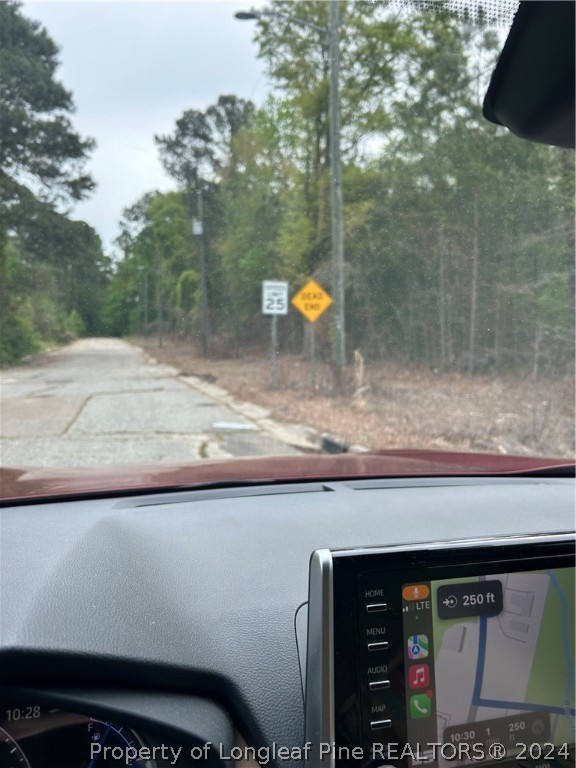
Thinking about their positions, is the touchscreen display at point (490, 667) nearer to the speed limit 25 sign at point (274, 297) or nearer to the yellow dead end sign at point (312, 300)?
the speed limit 25 sign at point (274, 297)

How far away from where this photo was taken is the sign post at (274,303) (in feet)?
21.1

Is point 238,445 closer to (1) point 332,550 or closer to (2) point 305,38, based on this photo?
(2) point 305,38

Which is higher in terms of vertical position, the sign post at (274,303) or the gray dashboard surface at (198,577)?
the sign post at (274,303)

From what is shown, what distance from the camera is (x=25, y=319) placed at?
15.5 ft

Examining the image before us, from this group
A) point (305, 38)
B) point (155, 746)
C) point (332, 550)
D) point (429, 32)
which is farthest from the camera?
point (305, 38)

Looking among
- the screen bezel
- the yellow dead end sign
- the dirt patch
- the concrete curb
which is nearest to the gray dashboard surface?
the screen bezel

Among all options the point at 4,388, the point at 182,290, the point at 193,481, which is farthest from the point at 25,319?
the point at 193,481

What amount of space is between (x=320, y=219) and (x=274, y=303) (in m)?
1.61

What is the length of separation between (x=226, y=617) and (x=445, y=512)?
115 centimetres

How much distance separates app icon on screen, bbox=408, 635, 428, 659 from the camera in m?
1.62

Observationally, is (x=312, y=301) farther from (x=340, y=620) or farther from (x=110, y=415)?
(x=340, y=620)

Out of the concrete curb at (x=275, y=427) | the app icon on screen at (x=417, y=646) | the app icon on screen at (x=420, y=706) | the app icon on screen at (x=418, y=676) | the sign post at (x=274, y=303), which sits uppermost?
the sign post at (x=274, y=303)

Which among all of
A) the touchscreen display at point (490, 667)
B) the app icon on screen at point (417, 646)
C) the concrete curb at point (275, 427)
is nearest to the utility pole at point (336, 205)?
the concrete curb at point (275, 427)

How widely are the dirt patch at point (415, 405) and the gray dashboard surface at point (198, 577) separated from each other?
13.1ft
